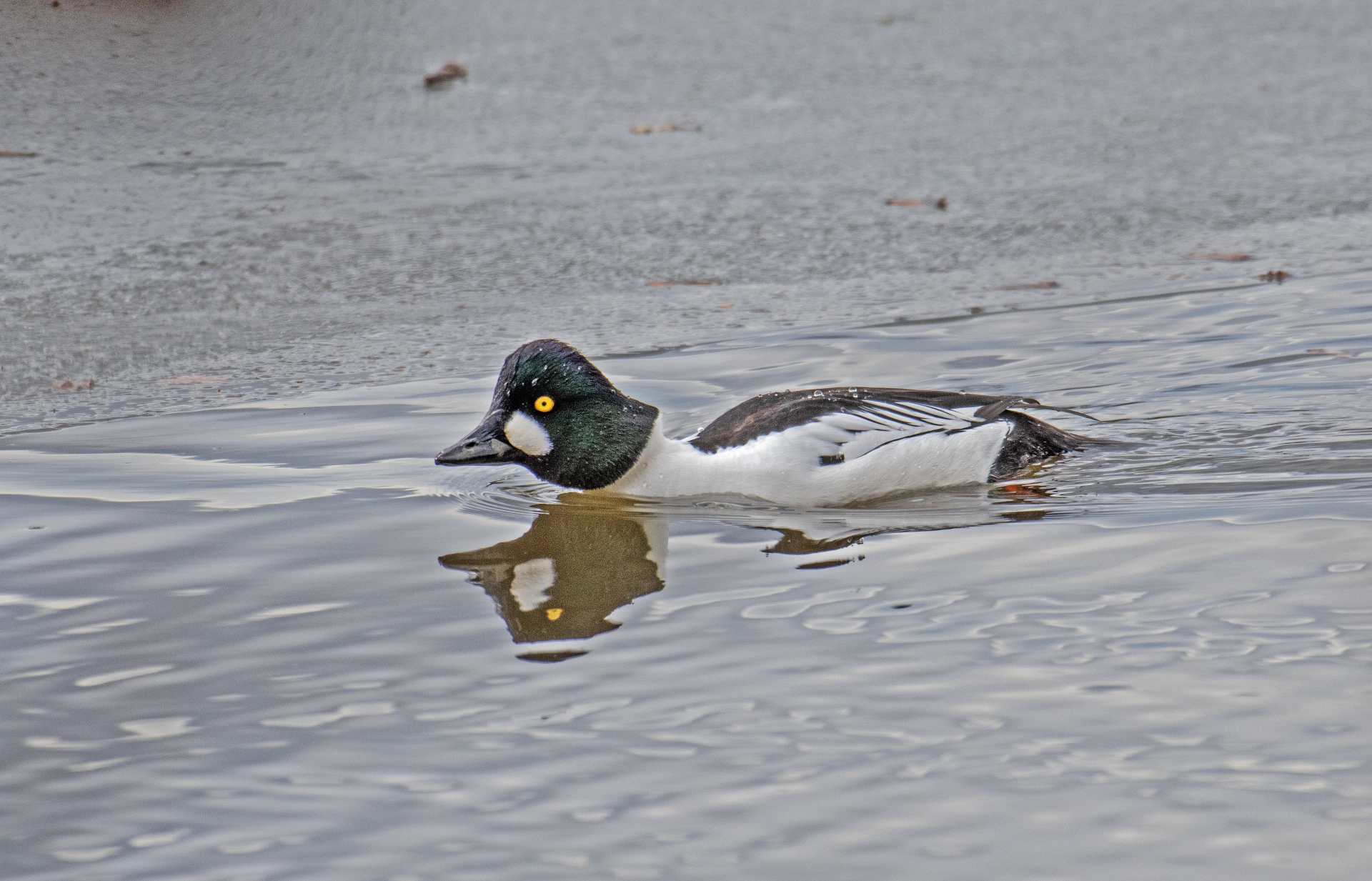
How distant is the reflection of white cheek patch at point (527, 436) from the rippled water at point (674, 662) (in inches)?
8.5

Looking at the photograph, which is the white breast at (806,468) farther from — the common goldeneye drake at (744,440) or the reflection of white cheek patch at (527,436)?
the reflection of white cheek patch at (527,436)

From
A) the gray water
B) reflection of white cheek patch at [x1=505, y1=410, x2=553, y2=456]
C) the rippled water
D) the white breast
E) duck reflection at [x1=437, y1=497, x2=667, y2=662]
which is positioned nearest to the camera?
the rippled water

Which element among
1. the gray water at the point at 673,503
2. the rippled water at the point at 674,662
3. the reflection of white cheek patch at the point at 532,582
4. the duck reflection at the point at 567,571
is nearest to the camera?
the rippled water at the point at 674,662

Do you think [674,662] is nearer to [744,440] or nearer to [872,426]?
[744,440]

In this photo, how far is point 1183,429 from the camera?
19.3 ft

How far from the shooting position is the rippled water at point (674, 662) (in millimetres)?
2973

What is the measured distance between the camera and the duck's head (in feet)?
17.7

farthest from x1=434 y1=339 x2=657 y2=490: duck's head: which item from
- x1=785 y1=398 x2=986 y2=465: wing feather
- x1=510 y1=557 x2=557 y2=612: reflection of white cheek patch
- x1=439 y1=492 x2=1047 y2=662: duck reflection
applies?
x1=510 y1=557 x2=557 y2=612: reflection of white cheek patch

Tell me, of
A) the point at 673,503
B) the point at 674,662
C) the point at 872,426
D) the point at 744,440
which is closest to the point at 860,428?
the point at 872,426

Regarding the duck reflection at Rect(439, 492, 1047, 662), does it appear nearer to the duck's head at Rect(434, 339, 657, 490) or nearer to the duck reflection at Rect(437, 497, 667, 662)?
the duck reflection at Rect(437, 497, 667, 662)

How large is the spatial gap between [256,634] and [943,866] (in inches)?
76.7

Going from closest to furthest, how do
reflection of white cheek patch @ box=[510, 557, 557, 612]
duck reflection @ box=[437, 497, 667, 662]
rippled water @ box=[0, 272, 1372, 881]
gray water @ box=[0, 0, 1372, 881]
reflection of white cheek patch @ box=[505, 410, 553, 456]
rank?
rippled water @ box=[0, 272, 1372, 881]
gray water @ box=[0, 0, 1372, 881]
duck reflection @ box=[437, 497, 667, 662]
reflection of white cheek patch @ box=[510, 557, 557, 612]
reflection of white cheek patch @ box=[505, 410, 553, 456]

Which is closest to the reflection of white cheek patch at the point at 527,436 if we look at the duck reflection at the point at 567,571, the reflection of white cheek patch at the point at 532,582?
the duck reflection at the point at 567,571

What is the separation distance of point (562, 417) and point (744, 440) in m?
0.64
